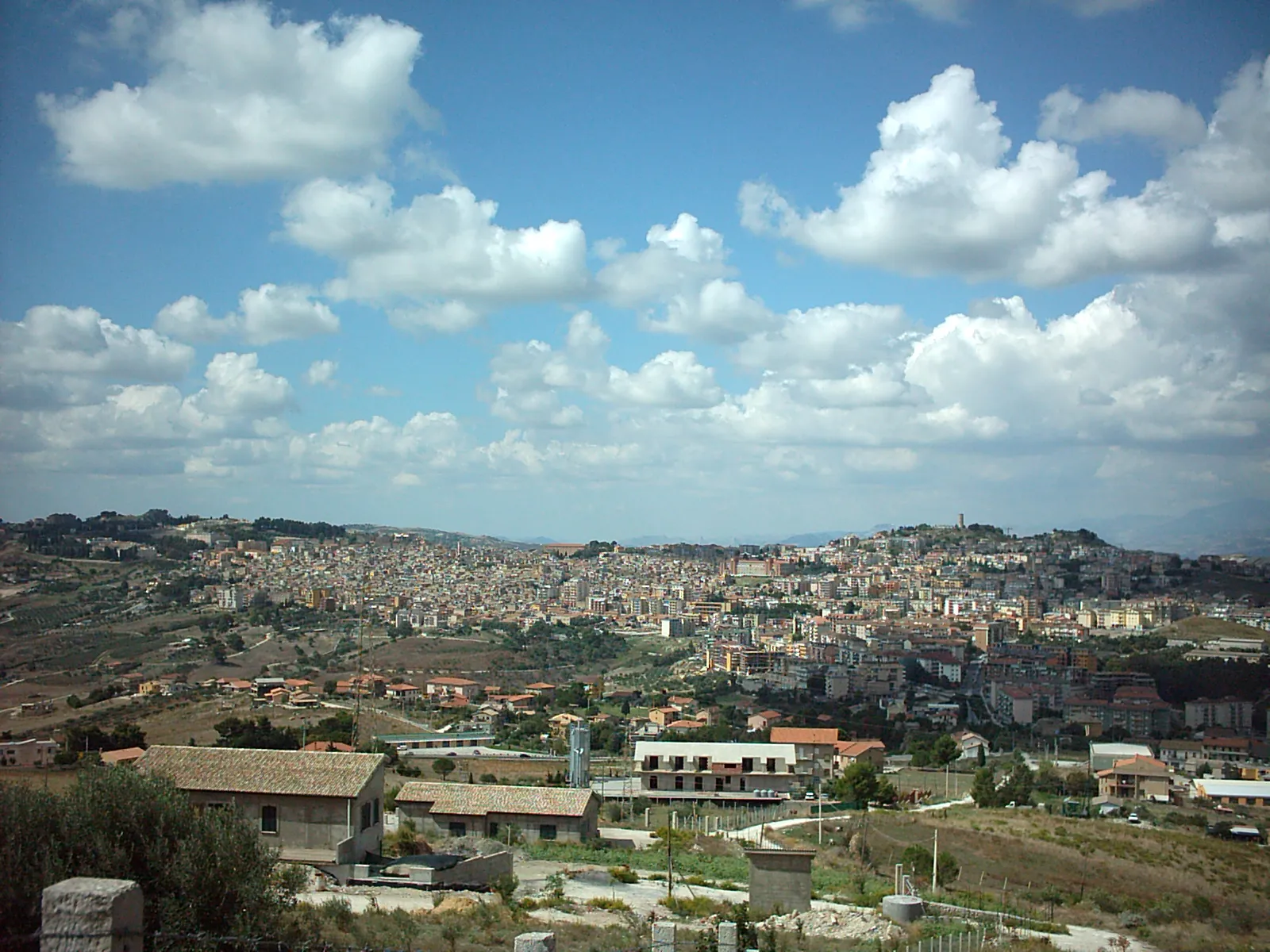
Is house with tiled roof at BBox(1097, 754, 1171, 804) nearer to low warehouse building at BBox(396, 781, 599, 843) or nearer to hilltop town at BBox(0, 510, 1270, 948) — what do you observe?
hilltop town at BBox(0, 510, 1270, 948)

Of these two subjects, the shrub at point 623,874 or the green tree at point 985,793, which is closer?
the shrub at point 623,874

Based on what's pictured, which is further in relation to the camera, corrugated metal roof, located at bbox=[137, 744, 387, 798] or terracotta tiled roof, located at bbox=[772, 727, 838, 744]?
terracotta tiled roof, located at bbox=[772, 727, 838, 744]

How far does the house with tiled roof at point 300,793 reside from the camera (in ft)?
55.1

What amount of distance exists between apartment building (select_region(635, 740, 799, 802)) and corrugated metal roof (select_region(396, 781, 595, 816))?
14.5 meters

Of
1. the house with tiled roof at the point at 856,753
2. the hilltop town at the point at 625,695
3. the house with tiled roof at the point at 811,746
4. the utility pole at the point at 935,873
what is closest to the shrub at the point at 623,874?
the hilltop town at the point at 625,695

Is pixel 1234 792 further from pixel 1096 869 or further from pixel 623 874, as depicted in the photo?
pixel 623 874

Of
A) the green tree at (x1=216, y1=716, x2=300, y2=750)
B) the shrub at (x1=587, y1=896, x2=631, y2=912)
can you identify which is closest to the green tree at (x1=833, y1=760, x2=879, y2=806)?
the green tree at (x1=216, y1=716, x2=300, y2=750)

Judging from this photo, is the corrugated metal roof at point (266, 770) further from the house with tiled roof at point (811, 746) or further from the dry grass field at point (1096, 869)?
the house with tiled roof at point (811, 746)

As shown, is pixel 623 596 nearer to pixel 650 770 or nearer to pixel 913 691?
pixel 913 691

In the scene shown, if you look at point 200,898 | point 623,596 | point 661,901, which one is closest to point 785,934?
point 661,901

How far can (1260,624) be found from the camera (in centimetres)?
8388

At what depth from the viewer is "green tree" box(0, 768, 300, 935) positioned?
A: 312 inches

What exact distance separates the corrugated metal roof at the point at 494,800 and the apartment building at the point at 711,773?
14484 mm

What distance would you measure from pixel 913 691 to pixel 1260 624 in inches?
1217
